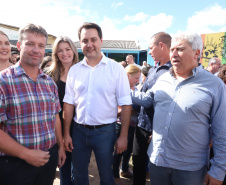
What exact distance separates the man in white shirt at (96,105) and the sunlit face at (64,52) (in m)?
0.59

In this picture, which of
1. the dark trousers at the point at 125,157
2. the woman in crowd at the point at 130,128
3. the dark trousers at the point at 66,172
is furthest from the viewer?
the dark trousers at the point at 125,157

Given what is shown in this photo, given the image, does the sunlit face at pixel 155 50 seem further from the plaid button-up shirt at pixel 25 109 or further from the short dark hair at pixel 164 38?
the plaid button-up shirt at pixel 25 109

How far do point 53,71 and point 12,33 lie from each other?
80.1 ft

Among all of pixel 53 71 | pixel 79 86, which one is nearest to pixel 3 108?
pixel 79 86

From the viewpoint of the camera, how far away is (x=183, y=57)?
1508 millimetres

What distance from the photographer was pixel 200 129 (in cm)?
147

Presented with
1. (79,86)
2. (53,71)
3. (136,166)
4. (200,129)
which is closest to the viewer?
(200,129)

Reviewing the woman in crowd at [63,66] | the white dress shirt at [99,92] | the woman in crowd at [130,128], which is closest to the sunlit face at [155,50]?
the woman in crowd at [130,128]

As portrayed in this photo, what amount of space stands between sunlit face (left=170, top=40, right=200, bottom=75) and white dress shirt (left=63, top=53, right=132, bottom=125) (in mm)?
661

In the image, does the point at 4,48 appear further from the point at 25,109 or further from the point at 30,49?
the point at 25,109

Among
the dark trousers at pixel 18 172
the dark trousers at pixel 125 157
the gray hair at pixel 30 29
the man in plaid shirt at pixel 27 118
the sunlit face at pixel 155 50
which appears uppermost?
the gray hair at pixel 30 29

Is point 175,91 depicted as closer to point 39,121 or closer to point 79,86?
point 79,86

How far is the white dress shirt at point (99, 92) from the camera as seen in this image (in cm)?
195

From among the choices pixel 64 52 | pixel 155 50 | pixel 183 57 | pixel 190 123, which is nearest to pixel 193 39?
pixel 183 57
